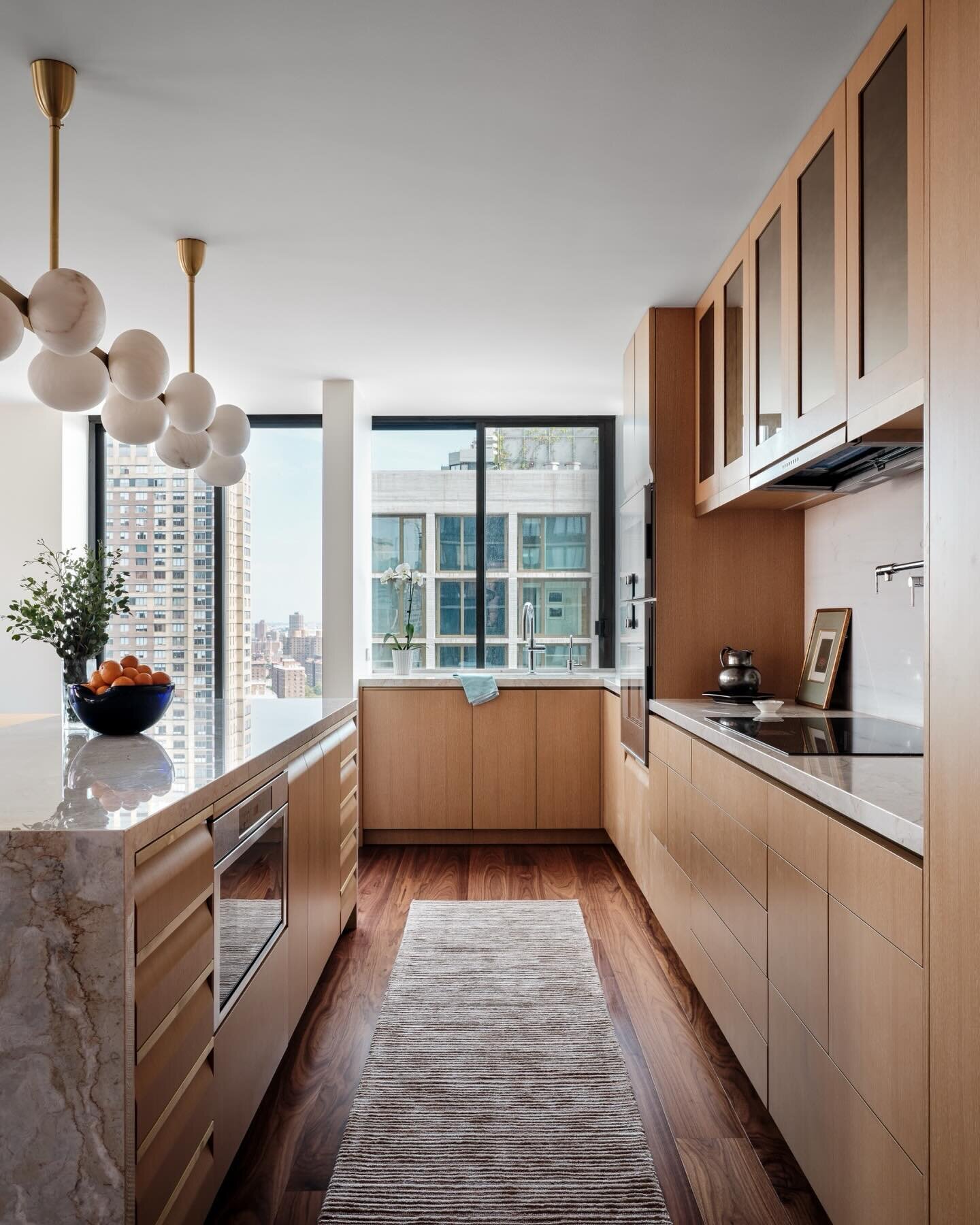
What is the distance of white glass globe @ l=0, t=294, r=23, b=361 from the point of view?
164 centimetres

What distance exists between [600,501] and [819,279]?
10.1ft

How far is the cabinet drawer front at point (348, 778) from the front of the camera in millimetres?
2949

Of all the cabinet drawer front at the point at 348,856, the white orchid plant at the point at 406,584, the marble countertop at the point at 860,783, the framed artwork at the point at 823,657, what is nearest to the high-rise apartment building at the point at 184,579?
the white orchid plant at the point at 406,584

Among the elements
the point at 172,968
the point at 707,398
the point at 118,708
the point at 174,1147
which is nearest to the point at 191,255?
the point at 118,708

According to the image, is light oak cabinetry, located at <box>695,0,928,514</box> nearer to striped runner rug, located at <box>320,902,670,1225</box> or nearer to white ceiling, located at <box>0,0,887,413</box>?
white ceiling, located at <box>0,0,887,413</box>

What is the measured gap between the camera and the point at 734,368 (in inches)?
115

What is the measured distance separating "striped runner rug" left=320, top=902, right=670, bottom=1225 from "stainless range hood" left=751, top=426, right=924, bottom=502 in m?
1.68

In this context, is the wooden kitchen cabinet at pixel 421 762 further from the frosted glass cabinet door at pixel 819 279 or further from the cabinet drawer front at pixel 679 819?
the frosted glass cabinet door at pixel 819 279

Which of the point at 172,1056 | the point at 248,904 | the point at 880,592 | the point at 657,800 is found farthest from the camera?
the point at 657,800

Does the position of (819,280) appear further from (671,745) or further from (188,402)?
(188,402)

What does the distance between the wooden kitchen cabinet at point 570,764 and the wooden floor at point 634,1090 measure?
2.75 ft

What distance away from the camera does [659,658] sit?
3387mm

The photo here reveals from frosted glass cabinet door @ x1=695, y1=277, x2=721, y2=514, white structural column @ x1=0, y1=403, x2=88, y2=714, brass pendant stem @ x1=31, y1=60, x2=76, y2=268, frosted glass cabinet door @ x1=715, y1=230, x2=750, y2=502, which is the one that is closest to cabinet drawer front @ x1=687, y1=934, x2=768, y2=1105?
frosted glass cabinet door @ x1=715, y1=230, x2=750, y2=502

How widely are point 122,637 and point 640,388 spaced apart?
354 cm
